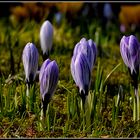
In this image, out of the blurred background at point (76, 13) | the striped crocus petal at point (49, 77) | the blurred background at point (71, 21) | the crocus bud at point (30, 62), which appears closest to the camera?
the striped crocus petal at point (49, 77)

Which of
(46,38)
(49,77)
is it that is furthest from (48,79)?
(46,38)

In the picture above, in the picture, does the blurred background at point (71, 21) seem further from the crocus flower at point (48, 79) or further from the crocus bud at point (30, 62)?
the crocus flower at point (48, 79)

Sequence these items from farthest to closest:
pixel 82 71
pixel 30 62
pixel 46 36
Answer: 1. pixel 46 36
2. pixel 30 62
3. pixel 82 71

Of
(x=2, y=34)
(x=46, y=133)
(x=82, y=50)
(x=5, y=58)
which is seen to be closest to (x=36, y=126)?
(x=46, y=133)

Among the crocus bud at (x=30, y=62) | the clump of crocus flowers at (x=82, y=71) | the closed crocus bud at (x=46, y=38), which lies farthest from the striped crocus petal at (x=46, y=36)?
the clump of crocus flowers at (x=82, y=71)

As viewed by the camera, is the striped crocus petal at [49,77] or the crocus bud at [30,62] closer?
the striped crocus petal at [49,77]

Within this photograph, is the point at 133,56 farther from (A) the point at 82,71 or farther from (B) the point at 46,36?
(B) the point at 46,36
